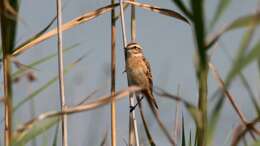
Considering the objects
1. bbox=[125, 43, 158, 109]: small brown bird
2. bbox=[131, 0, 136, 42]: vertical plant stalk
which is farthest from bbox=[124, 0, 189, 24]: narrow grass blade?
bbox=[125, 43, 158, 109]: small brown bird

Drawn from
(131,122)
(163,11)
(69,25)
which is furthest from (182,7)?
(131,122)

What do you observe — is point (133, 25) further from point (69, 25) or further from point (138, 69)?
point (138, 69)

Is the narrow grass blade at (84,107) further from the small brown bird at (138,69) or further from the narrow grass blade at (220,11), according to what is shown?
the small brown bird at (138,69)

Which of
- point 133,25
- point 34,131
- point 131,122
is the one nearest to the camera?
point 34,131

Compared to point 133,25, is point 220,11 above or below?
below

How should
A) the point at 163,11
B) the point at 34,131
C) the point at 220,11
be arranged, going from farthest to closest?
the point at 163,11 → the point at 34,131 → the point at 220,11

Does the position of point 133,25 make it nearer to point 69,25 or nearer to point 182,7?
point 69,25

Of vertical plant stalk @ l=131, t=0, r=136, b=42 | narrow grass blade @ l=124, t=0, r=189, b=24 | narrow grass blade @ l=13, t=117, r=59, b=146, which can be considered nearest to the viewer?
narrow grass blade @ l=13, t=117, r=59, b=146

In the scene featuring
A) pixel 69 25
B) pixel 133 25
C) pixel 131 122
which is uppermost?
pixel 133 25

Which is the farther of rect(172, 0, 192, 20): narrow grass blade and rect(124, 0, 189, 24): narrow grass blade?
rect(124, 0, 189, 24): narrow grass blade

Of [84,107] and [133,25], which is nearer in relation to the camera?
[84,107]

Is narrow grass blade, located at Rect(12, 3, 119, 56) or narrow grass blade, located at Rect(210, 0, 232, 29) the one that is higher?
Answer: narrow grass blade, located at Rect(12, 3, 119, 56)

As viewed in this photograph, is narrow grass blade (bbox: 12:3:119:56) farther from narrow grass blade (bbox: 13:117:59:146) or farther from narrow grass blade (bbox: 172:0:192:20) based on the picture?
narrow grass blade (bbox: 172:0:192:20)

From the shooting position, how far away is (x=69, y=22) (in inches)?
97.0
